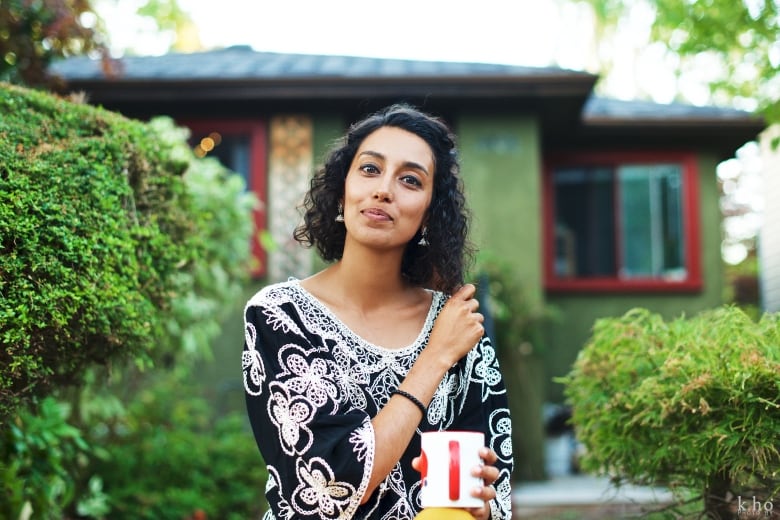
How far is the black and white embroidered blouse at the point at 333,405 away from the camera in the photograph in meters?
1.98

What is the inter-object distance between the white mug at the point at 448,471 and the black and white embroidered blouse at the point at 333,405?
29 cm

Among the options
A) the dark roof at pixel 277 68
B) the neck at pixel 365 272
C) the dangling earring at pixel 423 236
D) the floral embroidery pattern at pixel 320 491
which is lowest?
the floral embroidery pattern at pixel 320 491

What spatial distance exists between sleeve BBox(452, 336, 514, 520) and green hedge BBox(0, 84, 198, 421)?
3.81 feet

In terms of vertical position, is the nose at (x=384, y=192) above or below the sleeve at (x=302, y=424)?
above

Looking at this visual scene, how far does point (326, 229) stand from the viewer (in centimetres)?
273

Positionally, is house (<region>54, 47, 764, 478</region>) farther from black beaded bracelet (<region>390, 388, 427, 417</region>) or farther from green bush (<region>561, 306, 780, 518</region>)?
black beaded bracelet (<region>390, 388, 427, 417</region>)

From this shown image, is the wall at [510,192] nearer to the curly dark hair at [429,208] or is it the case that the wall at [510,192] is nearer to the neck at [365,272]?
the curly dark hair at [429,208]

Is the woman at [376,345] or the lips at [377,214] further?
the lips at [377,214]

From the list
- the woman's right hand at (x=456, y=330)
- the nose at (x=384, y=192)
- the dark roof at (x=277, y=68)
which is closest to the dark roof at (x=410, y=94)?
the dark roof at (x=277, y=68)

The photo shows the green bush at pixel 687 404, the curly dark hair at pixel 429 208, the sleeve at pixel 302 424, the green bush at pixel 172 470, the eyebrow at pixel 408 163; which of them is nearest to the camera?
the sleeve at pixel 302 424

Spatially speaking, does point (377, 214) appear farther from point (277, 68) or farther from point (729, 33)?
point (277, 68)

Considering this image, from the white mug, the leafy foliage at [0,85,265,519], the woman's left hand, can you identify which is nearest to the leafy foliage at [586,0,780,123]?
the leafy foliage at [0,85,265,519]

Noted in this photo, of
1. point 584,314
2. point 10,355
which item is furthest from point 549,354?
point 10,355

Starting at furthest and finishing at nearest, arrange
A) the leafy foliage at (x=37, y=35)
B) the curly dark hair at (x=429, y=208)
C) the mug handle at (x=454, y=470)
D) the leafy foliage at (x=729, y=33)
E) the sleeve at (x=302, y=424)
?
the leafy foliage at (x=37, y=35)
the leafy foliage at (x=729, y=33)
the curly dark hair at (x=429, y=208)
the sleeve at (x=302, y=424)
the mug handle at (x=454, y=470)
